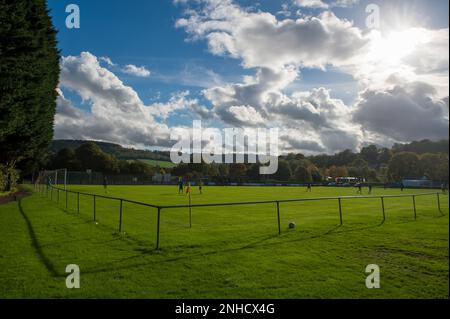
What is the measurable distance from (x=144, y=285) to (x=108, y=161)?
113 metres

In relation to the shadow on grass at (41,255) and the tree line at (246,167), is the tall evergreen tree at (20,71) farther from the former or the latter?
the tree line at (246,167)

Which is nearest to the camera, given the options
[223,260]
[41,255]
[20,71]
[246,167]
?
[223,260]

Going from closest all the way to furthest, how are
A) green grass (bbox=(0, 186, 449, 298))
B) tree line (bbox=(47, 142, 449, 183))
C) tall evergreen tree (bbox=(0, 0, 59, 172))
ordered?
green grass (bbox=(0, 186, 449, 298)), tall evergreen tree (bbox=(0, 0, 59, 172)), tree line (bbox=(47, 142, 449, 183))

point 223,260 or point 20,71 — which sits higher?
point 20,71

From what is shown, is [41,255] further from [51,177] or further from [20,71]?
[51,177]

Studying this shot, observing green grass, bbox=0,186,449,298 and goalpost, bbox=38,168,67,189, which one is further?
goalpost, bbox=38,168,67,189

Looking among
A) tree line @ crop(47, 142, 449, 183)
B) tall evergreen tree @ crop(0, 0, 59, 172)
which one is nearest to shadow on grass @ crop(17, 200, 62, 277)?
tall evergreen tree @ crop(0, 0, 59, 172)

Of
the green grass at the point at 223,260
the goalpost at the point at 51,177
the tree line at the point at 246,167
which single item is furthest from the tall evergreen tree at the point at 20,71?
the tree line at the point at 246,167

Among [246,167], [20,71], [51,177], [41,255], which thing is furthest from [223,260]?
[246,167]

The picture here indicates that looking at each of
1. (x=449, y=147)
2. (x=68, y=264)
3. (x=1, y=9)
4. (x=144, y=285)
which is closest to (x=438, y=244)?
(x=449, y=147)

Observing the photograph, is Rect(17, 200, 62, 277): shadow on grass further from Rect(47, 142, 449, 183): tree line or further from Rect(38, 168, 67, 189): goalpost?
Rect(47, 142, 449, 183): tree line

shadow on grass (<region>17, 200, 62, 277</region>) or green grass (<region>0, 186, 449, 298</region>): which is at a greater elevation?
shadow on grass (<region>17, 200, 62, 277</region>)
